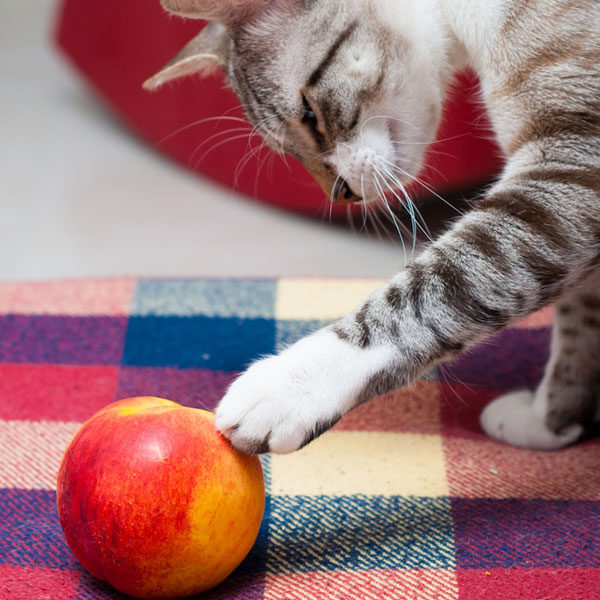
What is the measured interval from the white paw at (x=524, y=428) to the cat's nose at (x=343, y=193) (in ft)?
1.27

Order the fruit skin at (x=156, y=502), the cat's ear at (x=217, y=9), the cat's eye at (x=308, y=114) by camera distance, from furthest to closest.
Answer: the cat's eye at (x=308, y=114) → the cat's ear at (x=217, y=9) → the fruit skin at (x=156, y=502)

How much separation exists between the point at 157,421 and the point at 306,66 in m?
0.60

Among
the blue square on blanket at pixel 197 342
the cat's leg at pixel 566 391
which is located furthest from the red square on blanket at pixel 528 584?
the blue square on blanket at pixel 197 342

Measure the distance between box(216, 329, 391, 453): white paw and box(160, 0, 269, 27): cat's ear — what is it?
1.60 feet

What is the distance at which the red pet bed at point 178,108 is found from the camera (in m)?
2.24

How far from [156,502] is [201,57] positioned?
0.79 meters

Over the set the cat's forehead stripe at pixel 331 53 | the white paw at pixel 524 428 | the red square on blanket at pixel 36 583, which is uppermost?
the cat's forehead stripe at pixel 331 53

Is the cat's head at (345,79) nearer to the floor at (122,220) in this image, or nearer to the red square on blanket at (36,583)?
the red square on blanket at (36,583)

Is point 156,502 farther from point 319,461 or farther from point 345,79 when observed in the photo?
point 345,79

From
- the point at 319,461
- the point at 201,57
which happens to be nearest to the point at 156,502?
the point at 319,461

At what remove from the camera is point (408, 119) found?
1237 mm

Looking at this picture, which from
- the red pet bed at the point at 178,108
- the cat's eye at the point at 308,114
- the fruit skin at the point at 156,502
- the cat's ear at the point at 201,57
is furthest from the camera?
the red pet bed at the point at 178,108

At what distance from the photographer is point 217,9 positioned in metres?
1.18

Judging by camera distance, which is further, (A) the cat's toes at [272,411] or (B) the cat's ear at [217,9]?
(B) the cat's ear at [217,9]
